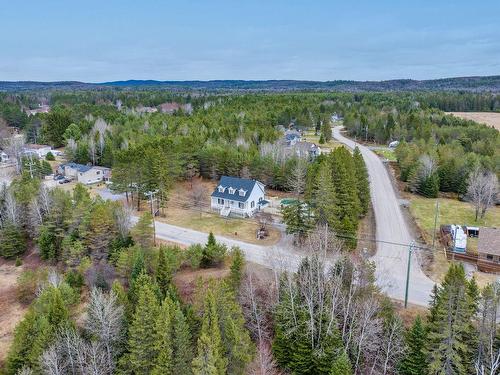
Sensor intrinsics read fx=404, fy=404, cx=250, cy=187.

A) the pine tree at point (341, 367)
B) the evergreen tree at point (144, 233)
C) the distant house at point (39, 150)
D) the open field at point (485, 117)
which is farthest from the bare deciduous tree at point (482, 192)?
the open field at point (485, 117)

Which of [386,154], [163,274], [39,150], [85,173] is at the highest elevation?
[39,150]

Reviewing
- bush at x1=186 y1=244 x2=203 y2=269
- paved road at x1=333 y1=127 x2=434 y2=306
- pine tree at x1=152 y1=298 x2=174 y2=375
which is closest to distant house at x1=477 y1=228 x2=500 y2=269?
paved road at x1=333 y1=127 x2=434 y2=306

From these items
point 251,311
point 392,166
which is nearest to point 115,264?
point 251,311

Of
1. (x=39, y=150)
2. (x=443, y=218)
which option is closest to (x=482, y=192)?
(x=443, y=218)

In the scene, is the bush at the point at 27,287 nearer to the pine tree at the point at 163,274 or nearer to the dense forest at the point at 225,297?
the dense forest at the point at 225,297

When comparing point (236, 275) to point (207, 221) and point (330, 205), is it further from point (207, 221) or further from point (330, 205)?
point (207, 221)

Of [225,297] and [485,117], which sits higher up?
[485,117]

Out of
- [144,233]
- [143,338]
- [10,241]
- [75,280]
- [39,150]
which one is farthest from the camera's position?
[39,150]
